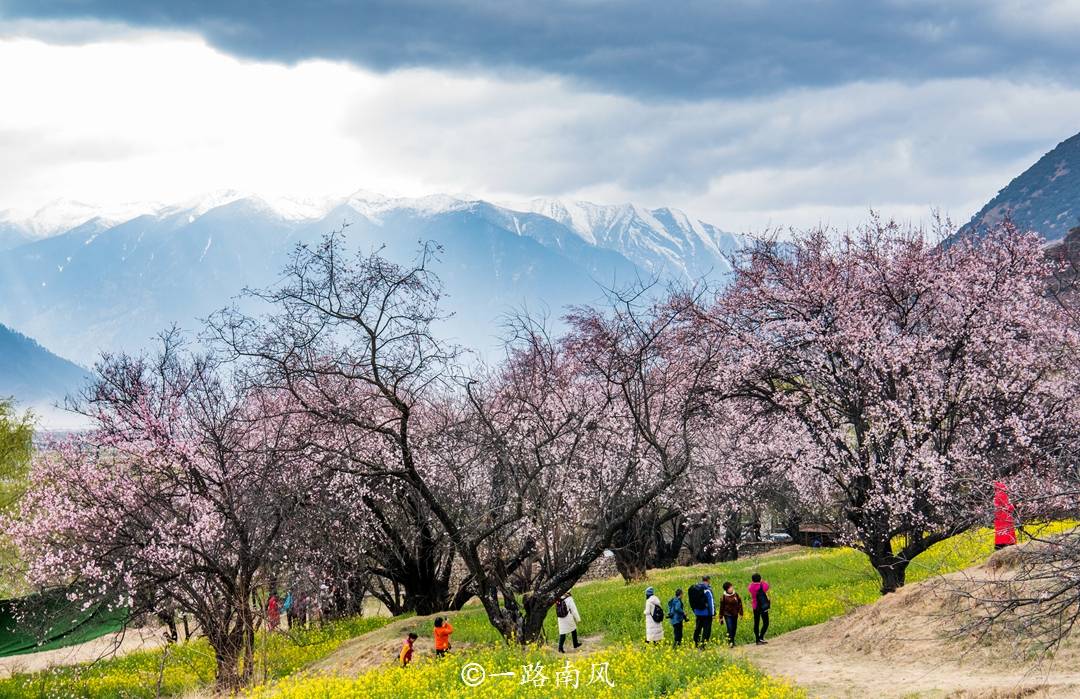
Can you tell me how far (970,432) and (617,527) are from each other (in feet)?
31.4

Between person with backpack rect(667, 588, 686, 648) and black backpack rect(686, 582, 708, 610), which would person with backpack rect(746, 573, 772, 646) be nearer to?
black backpack rect(686, 582, 708, 610)

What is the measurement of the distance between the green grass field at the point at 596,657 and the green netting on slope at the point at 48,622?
3.96 feet

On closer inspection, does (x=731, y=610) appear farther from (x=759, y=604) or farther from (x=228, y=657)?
(x=228, y=657)

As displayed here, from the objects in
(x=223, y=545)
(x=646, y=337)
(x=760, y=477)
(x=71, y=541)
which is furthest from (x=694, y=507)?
(x=71, y=541)

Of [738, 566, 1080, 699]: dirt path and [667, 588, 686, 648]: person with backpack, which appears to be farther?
[667, 588, 686, 648]: person with backpack

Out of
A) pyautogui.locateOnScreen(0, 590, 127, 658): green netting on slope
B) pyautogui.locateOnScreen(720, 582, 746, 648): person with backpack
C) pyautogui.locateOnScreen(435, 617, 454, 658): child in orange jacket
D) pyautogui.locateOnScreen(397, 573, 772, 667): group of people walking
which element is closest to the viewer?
pyautogui.locateOnScreen(435, 617, 454, 658): child in orange jacket

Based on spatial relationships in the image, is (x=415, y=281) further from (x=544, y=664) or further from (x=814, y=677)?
(x=814, y=677)

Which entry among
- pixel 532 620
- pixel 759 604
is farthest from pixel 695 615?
pixel 532 620

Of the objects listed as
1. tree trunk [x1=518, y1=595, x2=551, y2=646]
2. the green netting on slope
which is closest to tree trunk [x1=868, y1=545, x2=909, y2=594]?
tree trunk [x1=518, y1=595, x2=551, y2=646]

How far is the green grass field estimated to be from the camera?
14.6 meters

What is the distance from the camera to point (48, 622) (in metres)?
23.1

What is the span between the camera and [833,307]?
2148cm

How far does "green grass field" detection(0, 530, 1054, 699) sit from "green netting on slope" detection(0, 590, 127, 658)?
121 cm

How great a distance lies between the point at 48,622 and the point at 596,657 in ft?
52.6
